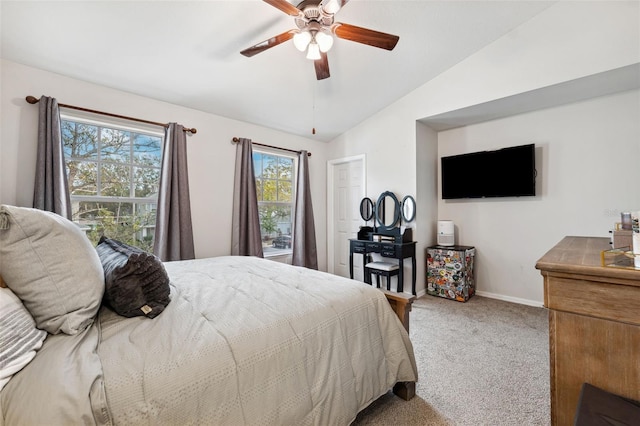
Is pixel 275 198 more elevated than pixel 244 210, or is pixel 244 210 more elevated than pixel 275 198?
pixel 275 198

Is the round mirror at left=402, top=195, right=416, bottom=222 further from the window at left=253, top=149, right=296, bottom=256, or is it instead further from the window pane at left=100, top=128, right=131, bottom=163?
the window pane at left=100, top=128, right=131, bottom=163

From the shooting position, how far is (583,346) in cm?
98

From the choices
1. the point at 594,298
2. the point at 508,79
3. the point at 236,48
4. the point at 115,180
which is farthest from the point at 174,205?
the point at 508,79

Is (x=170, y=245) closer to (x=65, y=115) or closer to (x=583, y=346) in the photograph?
(x=65, y=115)

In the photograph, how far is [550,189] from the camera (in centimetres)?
318

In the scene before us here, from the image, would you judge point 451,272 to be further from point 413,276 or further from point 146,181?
point 146,181

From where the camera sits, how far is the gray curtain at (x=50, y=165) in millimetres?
2172

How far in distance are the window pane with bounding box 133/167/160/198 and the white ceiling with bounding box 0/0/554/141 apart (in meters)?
0.55

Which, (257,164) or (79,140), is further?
(257,164)

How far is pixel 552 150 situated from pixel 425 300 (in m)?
2.28

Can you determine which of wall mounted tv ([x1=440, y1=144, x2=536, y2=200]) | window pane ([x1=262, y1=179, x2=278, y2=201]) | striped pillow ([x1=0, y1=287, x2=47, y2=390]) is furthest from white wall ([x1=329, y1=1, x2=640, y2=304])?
striped pillow ([x1=0, y1=287, x2=47, y2=390])

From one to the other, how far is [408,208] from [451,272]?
3.13 ft

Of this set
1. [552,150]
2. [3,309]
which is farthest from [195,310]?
[552,150]

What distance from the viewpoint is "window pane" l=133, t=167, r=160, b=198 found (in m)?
2.89
